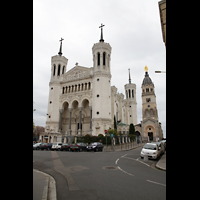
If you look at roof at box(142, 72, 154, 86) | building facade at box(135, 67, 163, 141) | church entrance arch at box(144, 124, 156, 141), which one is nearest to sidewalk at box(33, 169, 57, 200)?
building facade at box(135, 67, 163, 141)

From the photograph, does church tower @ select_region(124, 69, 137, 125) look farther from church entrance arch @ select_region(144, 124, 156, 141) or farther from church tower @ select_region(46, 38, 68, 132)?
church tower @ select_region(46, 38, 68, 132)

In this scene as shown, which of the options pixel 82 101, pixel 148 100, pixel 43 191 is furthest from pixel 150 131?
pixel 43 191

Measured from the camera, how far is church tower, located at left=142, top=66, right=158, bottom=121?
58906mm

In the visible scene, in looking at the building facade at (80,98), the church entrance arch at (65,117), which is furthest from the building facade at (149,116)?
the church entrance arch at (65,117)

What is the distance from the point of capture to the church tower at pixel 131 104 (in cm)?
6412

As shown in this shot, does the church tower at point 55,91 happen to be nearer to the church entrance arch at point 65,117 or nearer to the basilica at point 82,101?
the basilica at point 82,101

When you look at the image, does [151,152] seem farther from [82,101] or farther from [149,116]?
[149,116]

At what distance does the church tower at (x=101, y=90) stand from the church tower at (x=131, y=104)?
26.9m

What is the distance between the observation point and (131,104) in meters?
66.6

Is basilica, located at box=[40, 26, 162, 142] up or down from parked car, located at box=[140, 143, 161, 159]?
up

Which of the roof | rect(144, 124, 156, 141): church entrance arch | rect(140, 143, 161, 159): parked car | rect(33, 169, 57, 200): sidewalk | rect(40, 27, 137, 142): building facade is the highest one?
the roof
